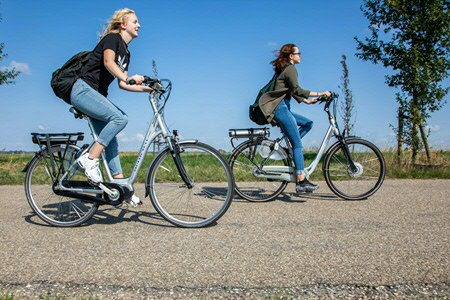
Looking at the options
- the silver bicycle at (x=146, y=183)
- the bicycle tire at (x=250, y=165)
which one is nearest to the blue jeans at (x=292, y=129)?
the bicycle tire at (x=250, y=165)

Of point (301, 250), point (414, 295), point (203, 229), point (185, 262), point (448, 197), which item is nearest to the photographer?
point (414, 295)

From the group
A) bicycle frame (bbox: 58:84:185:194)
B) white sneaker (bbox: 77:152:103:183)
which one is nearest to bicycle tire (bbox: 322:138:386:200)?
bicycle frame (bbox: 58:84:185:194)

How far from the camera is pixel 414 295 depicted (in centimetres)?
272

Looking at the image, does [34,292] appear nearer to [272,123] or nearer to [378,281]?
[378,281]

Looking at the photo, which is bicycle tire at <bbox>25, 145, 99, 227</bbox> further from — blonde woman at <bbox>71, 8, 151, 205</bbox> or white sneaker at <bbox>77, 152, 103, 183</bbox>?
blonde woman at <bbox>71, 8, 151, 205</bbox>

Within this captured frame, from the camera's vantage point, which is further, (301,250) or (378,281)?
(301,250)

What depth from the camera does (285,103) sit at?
6.39 meters

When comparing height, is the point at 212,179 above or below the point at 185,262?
above

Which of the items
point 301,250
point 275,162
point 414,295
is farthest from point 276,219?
point 414,295

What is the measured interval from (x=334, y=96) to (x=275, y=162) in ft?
4.28

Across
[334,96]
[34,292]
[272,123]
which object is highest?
[334,96]

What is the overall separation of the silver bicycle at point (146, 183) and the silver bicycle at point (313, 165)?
4.84 feet

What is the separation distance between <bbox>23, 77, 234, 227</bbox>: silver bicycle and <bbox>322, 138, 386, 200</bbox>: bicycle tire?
212 centimetres

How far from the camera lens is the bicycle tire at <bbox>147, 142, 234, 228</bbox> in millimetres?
4551
